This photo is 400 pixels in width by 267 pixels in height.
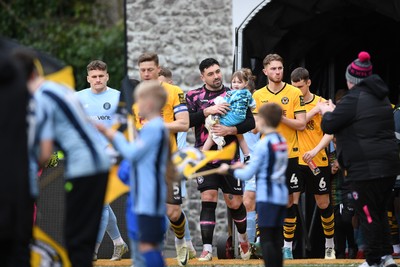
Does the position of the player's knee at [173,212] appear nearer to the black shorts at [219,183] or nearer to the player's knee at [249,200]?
the black shorts at [219,183]

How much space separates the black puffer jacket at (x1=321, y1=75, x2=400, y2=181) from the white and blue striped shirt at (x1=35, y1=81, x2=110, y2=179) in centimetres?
338

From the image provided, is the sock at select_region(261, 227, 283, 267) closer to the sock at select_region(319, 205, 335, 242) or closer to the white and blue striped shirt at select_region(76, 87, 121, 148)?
the white and blue striped shirt at select_region(76, 87, 121, 148)

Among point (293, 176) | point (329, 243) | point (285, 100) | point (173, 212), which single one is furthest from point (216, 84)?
point (329, 243)

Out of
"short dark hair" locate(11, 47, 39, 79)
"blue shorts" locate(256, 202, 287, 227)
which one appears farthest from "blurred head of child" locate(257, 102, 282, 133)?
"short dark hair" locate(11, 47, 39, 79)

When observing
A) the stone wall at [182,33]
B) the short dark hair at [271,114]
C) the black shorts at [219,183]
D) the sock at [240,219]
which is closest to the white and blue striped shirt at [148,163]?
the short dark hair at [271,114]

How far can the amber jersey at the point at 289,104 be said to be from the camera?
14289 mm

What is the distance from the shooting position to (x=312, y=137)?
14695 mm

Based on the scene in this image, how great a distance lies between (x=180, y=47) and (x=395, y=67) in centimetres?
391

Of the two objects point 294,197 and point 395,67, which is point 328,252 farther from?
point 395,67

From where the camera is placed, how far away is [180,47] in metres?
18.6

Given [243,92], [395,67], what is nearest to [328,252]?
[243,92]

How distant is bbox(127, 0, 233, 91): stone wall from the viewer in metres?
18.5

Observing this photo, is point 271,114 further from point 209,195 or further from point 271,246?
point 209,195

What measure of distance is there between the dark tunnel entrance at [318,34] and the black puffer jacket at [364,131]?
3078mm
